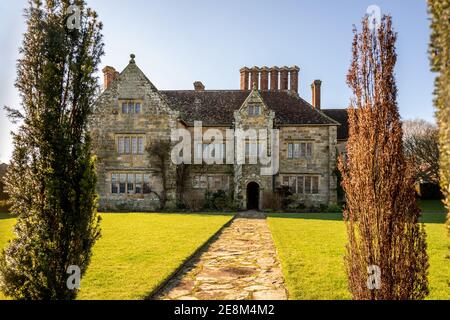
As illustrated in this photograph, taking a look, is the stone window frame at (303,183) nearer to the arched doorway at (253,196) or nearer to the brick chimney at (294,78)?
the arched doorway at (253,196)

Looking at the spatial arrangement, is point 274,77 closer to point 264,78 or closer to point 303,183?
point 264,78

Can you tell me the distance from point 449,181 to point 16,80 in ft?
19.9

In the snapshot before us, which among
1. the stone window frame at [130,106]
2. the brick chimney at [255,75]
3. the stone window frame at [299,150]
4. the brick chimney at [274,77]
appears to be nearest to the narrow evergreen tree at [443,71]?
the stone window frame at [299,150]

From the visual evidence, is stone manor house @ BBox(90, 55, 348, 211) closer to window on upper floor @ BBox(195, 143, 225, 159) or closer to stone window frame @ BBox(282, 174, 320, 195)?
stone window frame @ BBox(282, 174, 320, 195)

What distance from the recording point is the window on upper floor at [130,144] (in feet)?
90.4

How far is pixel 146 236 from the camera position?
44.4 feet

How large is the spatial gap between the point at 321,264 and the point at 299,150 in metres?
20.1

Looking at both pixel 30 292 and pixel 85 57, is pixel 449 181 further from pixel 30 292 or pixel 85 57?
pixel 30 292

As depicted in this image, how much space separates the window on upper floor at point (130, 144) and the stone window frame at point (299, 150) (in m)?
11.2

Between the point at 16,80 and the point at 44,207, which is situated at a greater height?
the point at 16,80

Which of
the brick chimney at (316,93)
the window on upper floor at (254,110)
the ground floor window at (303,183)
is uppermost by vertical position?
the brick chimney at (316,93)

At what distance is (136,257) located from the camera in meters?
9.80
